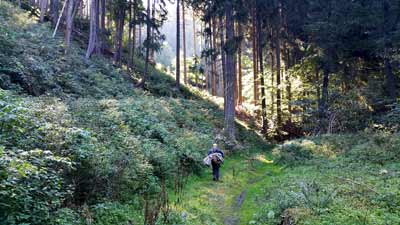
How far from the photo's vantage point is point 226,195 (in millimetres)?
11539

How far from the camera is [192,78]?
164ft

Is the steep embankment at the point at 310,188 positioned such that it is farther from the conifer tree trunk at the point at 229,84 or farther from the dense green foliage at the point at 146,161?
the conifer tree trunk at the point at 229,84

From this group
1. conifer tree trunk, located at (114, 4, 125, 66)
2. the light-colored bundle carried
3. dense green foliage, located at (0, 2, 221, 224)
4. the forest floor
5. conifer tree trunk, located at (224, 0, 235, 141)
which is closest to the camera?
dense green foliage, located at (0, 2, 221, 224)

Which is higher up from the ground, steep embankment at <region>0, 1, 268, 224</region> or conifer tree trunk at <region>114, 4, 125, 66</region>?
conifer tree trunk at <region>114, 4, 125, 66</region>

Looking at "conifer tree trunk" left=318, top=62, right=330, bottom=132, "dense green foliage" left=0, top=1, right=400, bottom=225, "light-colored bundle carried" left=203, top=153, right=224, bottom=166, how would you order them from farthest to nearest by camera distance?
1. "conifer tree trunk" left=318, top=62, right=330, bottom=132
2. "light-colored bundle carried" left=203, top=153, right=224, bottom=166
3. "dense green foliage" left=0, top=1, right=400, bottom=225

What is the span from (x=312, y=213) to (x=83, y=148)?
16.7 ft

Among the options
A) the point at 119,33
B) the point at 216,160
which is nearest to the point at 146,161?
the point at 216,160

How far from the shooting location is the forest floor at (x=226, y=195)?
29.5ft

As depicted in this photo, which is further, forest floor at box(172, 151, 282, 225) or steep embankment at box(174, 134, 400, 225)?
forest floor at box(172, 151, 282, 225)

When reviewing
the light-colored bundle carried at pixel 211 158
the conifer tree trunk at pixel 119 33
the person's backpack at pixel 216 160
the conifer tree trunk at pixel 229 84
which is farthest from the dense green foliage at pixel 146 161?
the conifer tree trunk at pixel 119 33

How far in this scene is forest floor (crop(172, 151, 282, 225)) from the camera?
8.99 metres

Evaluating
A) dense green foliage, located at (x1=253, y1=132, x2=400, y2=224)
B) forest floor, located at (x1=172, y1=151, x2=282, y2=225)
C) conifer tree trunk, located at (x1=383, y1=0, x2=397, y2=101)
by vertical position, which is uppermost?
conifer tree trunk, located at (x1=383, y1=0, x2=397, y2=101)

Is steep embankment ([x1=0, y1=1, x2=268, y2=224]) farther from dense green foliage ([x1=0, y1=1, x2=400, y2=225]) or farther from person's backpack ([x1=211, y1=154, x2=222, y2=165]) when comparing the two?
person's backpack ([x1=211, y1=154, x2=222, y2=165])

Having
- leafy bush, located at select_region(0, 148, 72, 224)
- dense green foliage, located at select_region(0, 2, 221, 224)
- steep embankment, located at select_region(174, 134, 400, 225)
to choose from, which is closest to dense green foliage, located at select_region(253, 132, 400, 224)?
steep embankment, located at select_region(174, 134, 400, 225)
